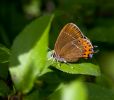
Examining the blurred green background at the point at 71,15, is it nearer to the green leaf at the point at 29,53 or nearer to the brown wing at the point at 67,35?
the brown wing at the point at 67,35

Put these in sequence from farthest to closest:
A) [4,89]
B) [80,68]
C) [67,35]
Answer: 1. [67,35]
2. [80,68]
3. [4,89]

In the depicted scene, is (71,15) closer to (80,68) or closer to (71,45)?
(71,45)

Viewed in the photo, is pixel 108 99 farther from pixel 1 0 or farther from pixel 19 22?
pixel 1 0

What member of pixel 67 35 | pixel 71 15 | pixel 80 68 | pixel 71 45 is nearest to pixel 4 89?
pixel 80 68

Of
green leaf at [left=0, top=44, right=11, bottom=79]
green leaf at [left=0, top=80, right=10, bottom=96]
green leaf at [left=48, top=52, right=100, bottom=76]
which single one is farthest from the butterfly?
green leaf at [left=0, top=80, right=10, bottom=96]

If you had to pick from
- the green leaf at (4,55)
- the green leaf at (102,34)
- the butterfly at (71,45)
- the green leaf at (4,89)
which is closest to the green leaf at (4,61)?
the green leaf at (4,55)

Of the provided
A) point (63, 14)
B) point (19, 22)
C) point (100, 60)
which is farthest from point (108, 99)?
point (19, 22)
